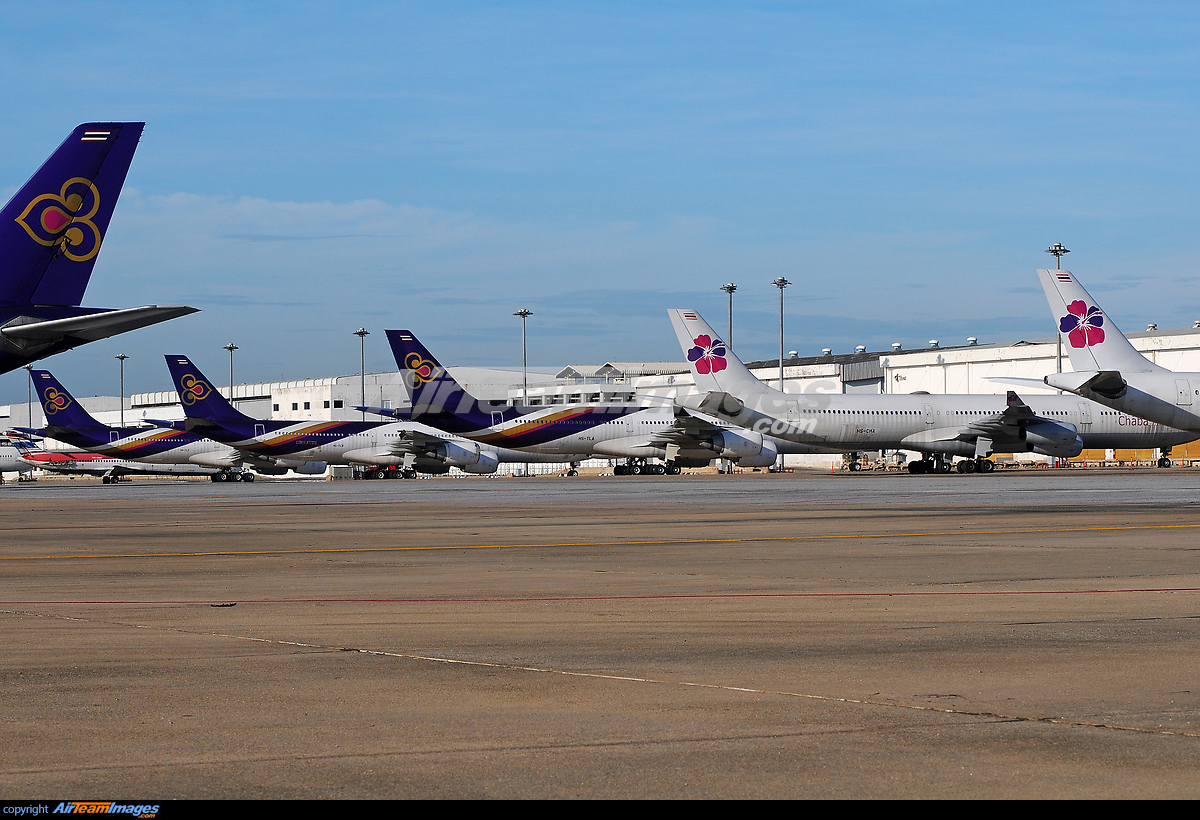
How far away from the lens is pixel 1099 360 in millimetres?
40969

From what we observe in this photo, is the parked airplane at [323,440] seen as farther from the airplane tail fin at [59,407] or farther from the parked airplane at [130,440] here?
the airplane tail fin at [59,407]

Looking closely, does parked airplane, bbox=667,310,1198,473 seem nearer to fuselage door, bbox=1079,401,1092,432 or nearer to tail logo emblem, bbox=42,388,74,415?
fuselage door, bbox=1079,401,1092,432

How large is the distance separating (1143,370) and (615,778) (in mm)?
41612

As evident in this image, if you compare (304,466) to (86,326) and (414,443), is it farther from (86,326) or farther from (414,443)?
(86,326)

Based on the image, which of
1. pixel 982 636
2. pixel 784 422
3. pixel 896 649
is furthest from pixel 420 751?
pixel 784 422

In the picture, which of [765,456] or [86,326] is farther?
[765,456]

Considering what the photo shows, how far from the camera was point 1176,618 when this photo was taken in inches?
379

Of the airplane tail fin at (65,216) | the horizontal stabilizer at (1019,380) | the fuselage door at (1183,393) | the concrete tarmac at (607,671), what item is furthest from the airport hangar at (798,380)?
the concrete tarmac at (607,671)

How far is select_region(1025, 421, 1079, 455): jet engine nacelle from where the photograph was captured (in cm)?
6500

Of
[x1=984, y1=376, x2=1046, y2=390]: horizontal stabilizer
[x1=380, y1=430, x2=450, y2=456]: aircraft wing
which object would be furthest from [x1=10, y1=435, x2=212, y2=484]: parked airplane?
[x1=984, y1=376, x2=1046, y2=390]: horizontal stabilizer

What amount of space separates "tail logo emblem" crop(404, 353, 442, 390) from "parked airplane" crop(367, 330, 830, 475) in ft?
0.18

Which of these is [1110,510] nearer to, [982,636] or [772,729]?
[982,636]
